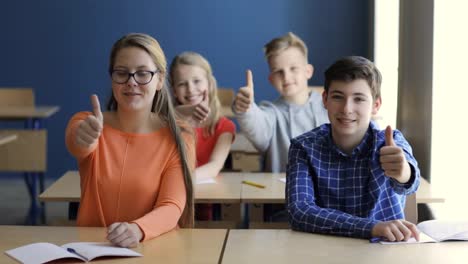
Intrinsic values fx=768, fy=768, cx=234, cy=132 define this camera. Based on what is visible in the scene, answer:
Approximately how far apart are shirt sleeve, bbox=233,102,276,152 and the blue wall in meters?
2.98

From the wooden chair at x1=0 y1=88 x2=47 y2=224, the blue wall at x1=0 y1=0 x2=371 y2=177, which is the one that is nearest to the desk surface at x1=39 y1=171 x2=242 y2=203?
the wooden chair at x1=0 y1=88 x2=47 y2=224

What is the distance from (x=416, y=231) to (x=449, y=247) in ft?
0.32

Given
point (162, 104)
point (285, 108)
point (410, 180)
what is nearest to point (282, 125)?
point (285, 108)

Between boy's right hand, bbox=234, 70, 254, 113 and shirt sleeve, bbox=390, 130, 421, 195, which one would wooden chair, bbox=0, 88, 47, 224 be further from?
shirt sleeve, bbox=390, 130, 421, 195

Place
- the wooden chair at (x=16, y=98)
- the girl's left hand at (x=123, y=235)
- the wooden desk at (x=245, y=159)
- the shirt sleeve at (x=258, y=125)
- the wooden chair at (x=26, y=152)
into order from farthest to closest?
the wooden chair at (x=16, y=98) → the wooden chair at (x=26, y=152) → the wooden desk at (x=245, y=159) → the shirt sleeve at (x=258, y=125) → the girl's left hand at (x=123, y=235)

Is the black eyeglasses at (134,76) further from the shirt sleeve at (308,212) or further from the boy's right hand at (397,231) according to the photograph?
the boy's right hand at (397,231)

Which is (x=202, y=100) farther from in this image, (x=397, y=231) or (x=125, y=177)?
(x=397, y=231)

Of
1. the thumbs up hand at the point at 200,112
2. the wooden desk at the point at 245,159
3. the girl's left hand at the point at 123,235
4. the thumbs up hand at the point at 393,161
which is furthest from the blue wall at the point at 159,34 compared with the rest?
the girl's left hand at the point at 123,235

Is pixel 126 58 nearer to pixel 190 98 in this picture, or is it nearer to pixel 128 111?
pixel 128 111

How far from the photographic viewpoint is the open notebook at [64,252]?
1.96m

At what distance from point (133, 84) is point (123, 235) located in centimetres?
54

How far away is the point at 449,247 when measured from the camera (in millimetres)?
2121

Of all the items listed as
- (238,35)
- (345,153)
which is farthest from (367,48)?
(345,153)

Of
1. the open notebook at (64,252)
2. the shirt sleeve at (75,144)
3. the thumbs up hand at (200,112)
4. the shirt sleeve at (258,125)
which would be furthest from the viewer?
the shirt sleeve at (258,125)
